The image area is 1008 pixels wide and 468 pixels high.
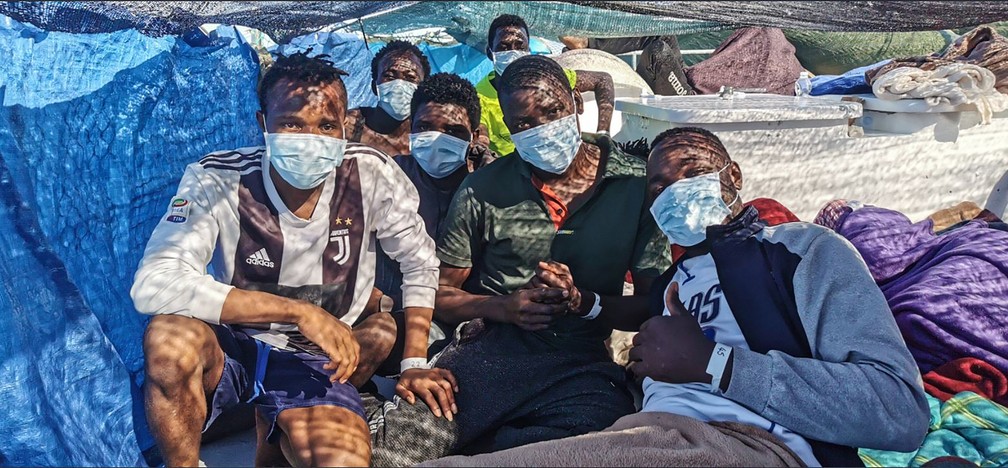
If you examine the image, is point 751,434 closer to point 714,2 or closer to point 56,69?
point 714,2

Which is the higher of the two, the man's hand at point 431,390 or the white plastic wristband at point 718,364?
the white plastic wristband at point 718,364

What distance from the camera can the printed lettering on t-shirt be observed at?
2.32 m

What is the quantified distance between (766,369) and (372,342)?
1.43 meters

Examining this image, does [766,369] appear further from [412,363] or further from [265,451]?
[265,451]

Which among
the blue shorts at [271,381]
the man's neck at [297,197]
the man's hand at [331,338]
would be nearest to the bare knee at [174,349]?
the blue shorts at [271,381]

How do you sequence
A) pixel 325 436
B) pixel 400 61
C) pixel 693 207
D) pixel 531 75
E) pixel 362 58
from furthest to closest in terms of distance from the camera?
pixel 362 58
pixel 400 61
pixel 531 75
pixel 693 207
pixel 325 436

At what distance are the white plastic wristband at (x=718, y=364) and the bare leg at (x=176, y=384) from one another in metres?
1.51

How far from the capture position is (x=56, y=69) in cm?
288

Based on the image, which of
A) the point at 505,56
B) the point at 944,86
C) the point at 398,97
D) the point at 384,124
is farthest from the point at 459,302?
the point at 944,86

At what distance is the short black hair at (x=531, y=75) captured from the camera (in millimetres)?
3031

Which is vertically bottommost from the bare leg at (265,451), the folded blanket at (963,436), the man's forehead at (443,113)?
the bare leg at (265,451)

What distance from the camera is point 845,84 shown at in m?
5.23

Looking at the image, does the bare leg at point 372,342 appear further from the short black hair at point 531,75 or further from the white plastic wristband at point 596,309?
the short black hair at point 531,75

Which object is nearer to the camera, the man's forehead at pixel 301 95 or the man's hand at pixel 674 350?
the man's hand at pixel 674 350
